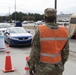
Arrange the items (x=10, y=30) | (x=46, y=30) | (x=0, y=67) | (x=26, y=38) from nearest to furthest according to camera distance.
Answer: (x=46, y=30) → (x=0, y=67) → (x=26, y=38) → (x=10, y=30)

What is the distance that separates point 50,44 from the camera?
3.52m

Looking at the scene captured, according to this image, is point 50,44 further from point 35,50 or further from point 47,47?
point 35,50

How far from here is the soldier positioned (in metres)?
3.50

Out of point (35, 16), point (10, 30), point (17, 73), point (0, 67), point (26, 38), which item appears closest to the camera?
point (17, 73)

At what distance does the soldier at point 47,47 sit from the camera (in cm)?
350

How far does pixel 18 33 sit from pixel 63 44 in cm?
1306

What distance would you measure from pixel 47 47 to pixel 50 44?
0.22 feet

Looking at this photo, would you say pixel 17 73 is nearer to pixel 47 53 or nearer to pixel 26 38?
pixel 47 53

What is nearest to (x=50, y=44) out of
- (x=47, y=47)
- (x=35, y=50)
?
(x=47, y=47)

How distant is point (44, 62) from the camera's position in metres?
3.54

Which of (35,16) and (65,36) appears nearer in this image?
(65,36)

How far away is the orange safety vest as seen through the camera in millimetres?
3502

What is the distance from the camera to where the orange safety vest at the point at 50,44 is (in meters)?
3.50

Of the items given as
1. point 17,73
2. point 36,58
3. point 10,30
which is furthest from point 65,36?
point 10,30
